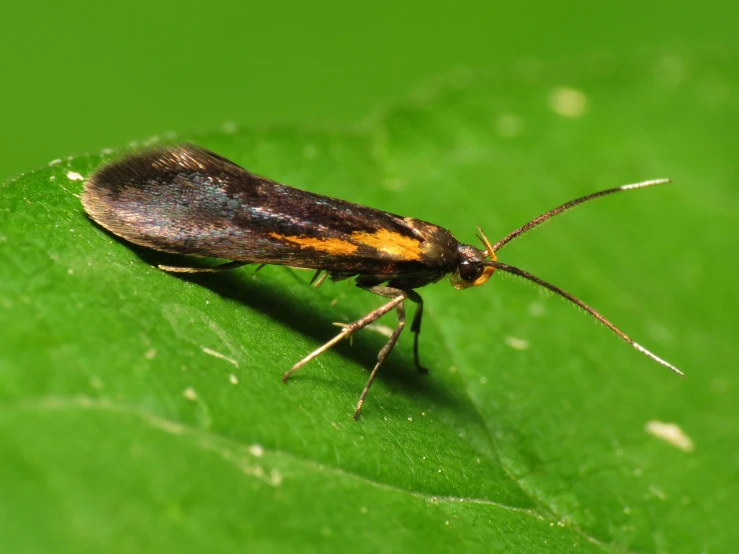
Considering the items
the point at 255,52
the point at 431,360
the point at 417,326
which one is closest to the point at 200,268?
the point at 417,326

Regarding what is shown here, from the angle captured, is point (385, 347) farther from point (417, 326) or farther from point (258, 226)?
point (258, 226)

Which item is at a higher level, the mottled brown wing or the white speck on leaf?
the mottled brown wing

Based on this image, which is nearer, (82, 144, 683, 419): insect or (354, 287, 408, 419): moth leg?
(354, 287, 408, 419): moth leg

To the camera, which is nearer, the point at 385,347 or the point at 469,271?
the point at 385,347

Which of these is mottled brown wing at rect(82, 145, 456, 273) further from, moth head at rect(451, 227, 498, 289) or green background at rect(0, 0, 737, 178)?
green background at rect(0, 0, 737, 178)

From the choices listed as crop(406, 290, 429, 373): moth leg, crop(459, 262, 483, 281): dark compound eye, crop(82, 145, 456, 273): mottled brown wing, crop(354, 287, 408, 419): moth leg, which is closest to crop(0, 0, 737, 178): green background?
crop(82, 145, 456, 273): mottled brown wing

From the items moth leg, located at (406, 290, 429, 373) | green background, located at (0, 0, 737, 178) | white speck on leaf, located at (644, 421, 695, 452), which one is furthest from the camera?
green background, located at (0, 0, 737, 178)
